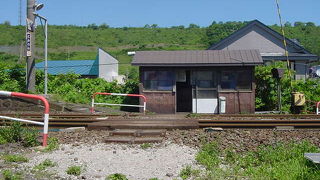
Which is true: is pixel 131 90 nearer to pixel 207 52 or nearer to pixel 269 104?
pixel 207 52

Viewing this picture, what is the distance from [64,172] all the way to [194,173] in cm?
186

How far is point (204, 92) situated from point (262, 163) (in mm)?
14595

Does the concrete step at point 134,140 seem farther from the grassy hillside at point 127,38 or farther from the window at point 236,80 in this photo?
the grassy hillside at point 127,38

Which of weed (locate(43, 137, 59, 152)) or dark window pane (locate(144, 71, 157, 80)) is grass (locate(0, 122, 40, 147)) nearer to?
weed (locate(43, 137, 59, 152))

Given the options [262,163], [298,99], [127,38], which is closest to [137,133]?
[262,163]

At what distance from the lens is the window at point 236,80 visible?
67.2 ft

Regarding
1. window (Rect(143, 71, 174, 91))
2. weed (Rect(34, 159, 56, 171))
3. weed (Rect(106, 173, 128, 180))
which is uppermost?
window (Rect(143, 71, 174, 91))

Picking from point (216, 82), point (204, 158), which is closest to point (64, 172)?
point (204, 158)

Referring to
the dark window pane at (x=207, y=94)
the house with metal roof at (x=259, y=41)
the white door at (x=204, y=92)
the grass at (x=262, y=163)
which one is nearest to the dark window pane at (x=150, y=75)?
the white door at (x=204, y=92)

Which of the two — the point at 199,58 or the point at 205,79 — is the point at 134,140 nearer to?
the point at 205,79

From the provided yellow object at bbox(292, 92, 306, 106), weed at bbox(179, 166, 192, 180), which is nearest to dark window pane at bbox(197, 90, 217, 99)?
yellow object at bbox(292, 92, 306, 106)

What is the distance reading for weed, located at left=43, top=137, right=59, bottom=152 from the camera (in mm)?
7374

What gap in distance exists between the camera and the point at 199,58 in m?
21.0

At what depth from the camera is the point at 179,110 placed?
2200 cm
